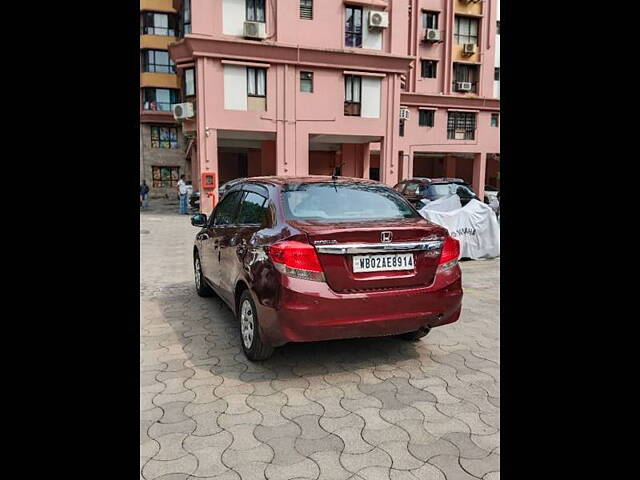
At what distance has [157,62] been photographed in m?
32.7

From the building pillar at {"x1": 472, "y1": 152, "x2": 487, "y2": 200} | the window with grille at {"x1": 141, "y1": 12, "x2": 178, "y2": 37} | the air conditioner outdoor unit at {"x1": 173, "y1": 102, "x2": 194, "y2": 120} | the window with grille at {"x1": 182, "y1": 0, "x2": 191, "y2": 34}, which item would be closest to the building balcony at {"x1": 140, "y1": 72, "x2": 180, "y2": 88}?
the window with grille at {"x1": 141, "y1": 12, "x2": 178, "y2": 37}

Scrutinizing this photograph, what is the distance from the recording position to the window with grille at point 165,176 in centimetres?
3316

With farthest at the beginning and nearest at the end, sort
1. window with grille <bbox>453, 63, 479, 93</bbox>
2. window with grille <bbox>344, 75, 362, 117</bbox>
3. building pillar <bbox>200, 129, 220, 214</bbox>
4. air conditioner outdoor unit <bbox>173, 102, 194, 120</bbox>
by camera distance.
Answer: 1. window with grille <bbox>453, 63, 479, 93</bbox>
2. window with grille <bbox>344, 75, 362, 117</bbox>
3. air conditioner outdoor unit <bbox>173, 102, 194, 120</bbox>
4. building pillar <bbox>200, 129, 220, 214</bbox>

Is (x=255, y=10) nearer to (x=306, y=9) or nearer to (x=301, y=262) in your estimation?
(x=306, y=9)

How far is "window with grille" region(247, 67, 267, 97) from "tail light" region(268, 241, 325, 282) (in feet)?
55.3

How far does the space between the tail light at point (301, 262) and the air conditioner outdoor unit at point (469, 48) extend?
30.1m

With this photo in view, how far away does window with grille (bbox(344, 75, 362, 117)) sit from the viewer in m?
20.0

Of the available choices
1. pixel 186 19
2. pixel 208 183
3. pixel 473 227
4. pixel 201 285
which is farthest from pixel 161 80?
Answer: pixel 201 285

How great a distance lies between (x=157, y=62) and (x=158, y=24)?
2.62 metres

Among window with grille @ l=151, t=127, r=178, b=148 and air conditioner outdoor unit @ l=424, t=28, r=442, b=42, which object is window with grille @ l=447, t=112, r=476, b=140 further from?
window with grille @ l=151, t=127, r=178, b=148
